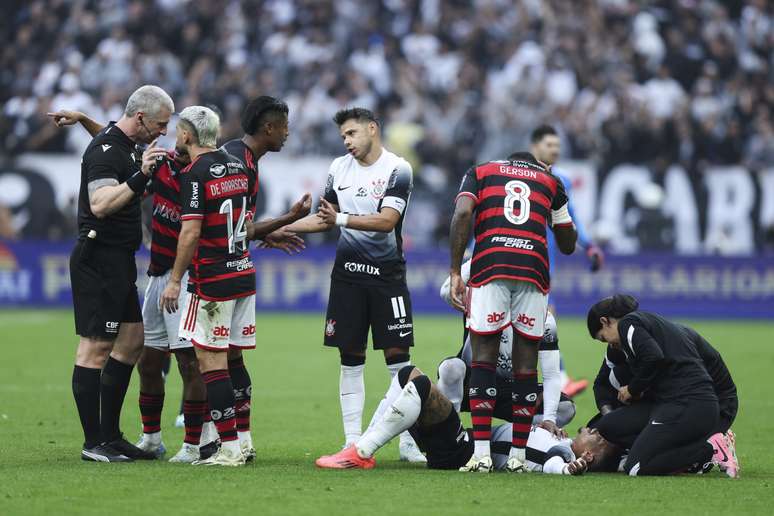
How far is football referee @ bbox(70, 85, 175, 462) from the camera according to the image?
8.87m

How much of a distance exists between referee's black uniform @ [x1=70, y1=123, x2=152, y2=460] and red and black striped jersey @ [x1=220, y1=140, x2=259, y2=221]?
723 millimetres

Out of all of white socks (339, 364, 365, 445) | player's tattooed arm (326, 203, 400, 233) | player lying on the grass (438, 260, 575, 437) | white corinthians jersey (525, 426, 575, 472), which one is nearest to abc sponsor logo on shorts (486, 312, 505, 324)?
player lying on the grass (438, 260, 575, 437)

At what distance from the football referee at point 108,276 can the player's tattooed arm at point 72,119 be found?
78cm

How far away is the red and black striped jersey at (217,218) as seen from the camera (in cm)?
834

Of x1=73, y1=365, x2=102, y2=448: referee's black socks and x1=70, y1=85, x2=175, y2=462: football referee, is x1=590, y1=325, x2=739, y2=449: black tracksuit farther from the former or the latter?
x1=73, y1=365, x2=102, y2=448: referee's black socks

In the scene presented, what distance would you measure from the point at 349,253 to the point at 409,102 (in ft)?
55.4

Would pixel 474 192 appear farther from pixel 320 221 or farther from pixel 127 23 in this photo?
pixel 127 23

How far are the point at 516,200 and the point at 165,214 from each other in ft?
8.59

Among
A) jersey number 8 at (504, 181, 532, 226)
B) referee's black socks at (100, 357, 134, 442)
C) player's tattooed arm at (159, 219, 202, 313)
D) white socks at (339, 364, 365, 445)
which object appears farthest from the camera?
white socks at (339, 364, 365, 445)

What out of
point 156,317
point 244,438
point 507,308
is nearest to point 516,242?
point 507,308

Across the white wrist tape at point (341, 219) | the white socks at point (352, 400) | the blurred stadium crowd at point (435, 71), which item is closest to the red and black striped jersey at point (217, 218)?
the white wrist tape at point (341, 219)

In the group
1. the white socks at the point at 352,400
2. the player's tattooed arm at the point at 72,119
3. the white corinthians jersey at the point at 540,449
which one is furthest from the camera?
the player's tattooed arm at the point at 72,119

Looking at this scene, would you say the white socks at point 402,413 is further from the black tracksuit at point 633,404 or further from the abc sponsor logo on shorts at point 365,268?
the black tracksuit at point 633,404

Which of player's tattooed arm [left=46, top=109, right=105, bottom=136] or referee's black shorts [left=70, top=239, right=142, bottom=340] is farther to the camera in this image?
player's tattooed arm [left=46, top=109, right=105, bottom=136]
